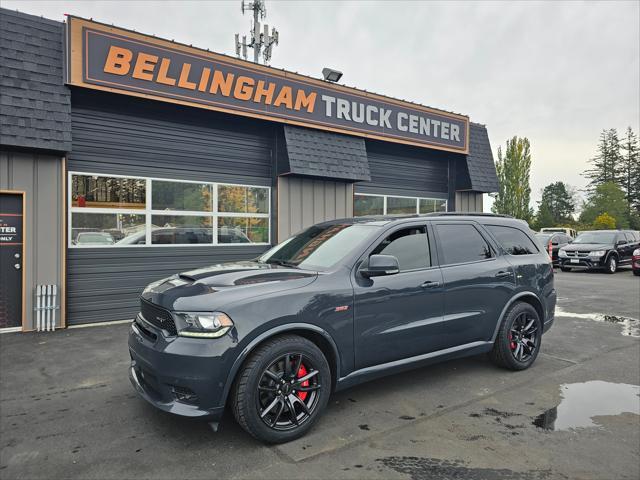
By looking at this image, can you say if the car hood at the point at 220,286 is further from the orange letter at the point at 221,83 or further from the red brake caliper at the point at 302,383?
the orange letter at the point at 221,83

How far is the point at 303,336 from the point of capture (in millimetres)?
3406

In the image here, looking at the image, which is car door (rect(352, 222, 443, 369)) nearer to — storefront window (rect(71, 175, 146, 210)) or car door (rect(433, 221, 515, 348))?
car door (rect(433, 221, 515, 348))

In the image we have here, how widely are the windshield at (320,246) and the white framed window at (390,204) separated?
19.7ft

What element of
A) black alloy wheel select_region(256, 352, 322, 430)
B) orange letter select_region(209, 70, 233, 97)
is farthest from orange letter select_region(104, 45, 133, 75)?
black alloy wheel select_region(256, 352, 322, 430)

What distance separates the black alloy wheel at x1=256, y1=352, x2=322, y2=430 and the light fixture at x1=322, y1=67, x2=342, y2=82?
8.16 m

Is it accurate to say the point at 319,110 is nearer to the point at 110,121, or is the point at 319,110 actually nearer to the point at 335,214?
the point at 335,214

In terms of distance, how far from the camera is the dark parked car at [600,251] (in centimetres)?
1608

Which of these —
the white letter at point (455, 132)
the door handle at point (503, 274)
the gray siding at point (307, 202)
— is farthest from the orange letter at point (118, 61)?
the white letter at point (455, 132)

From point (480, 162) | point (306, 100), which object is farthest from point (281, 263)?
point (480, 162)

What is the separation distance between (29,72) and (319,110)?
216 inches

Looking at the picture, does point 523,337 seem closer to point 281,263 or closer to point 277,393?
point 281,263

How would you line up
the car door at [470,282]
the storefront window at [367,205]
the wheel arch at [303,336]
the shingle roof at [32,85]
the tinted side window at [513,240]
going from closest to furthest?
the wheel arch at [303,336] < the car door at [470,282] < the tinted side window at [513,240] < the shingle roof at [32,85] < the storefront window at [367,205]

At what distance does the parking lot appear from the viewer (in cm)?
284

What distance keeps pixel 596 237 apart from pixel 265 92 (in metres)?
15.4
